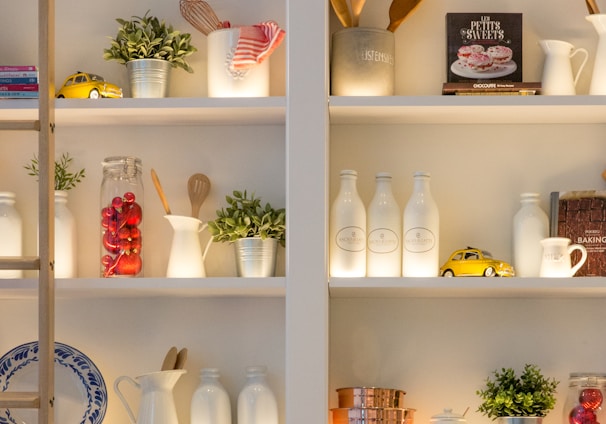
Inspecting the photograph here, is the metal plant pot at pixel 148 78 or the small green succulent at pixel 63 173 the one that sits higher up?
the metal plant pot at pixel 148 78

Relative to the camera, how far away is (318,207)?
91.0 inches

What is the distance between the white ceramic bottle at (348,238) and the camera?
2402 mm

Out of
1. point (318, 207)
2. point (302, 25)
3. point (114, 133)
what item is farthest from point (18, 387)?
point (302, 25)

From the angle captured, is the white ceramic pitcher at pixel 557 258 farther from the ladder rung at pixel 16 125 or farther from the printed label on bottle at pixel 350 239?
the ladder rung at pixel 16 125

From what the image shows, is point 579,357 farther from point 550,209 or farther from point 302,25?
point 302,25

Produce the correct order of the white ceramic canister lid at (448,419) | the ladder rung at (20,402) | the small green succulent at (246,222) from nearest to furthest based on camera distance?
the ladder rung at (20,402)
the white ceramic canister lid at (448,419)
the small green succulent at (246,222)

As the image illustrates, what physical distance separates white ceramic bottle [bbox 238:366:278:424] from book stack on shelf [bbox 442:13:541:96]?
82cm

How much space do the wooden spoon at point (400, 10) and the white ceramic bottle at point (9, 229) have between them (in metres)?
1.03

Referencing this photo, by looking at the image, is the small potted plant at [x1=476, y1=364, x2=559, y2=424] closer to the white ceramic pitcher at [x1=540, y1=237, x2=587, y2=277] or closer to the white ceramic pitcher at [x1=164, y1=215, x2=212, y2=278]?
the white ceramic pitcher at [x1=540, y1=237, x2=587, y2=277]

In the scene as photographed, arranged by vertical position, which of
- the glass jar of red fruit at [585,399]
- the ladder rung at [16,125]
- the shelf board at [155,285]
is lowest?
the glass jar of red fruit at [585,399]

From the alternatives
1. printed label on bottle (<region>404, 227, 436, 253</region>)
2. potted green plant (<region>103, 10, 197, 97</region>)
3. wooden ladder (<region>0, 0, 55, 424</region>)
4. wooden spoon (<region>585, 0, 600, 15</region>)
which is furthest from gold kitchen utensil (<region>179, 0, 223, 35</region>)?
wooden spoon (<region>585, 0, 600, 15</region>)

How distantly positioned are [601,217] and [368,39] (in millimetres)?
706

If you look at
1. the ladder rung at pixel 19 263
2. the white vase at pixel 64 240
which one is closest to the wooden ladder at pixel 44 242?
the ladder rung at pixel 19 263

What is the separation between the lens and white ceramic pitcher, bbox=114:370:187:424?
2418 millimetres
